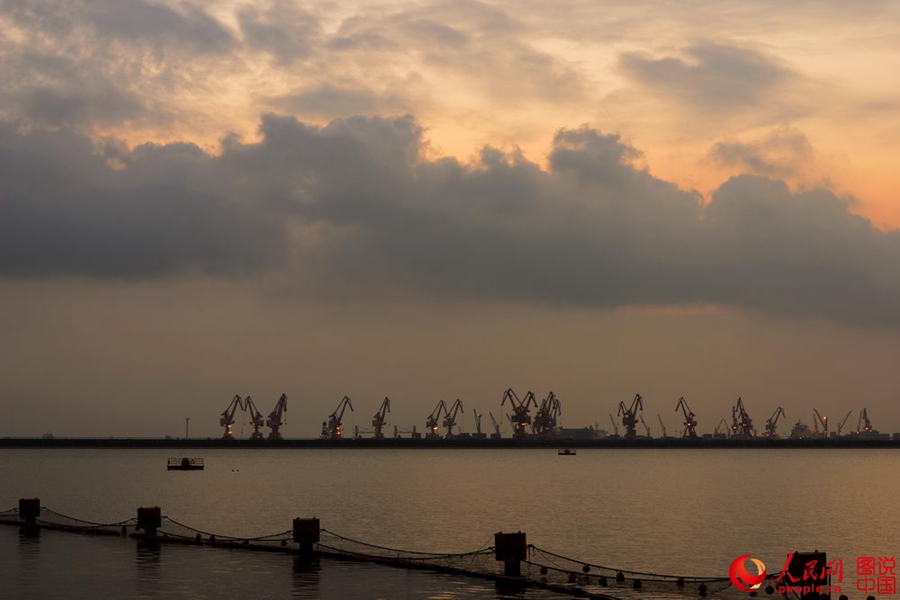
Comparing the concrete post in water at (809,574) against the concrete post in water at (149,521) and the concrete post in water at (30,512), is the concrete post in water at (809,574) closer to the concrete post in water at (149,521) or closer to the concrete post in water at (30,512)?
the concrete post in water at (149,521)

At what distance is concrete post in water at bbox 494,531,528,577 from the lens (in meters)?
49.9

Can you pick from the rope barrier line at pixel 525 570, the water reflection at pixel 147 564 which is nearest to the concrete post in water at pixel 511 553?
the rope barrier line at pixel 525 570

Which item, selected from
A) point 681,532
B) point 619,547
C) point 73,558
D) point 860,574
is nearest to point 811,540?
point 681,532

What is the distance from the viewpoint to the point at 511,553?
165 feet

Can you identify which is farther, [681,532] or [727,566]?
[681,532]

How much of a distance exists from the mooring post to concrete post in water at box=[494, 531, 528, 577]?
1135 centimetres

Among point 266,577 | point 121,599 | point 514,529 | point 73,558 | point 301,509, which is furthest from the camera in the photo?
point 301,509

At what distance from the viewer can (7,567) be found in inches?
2023

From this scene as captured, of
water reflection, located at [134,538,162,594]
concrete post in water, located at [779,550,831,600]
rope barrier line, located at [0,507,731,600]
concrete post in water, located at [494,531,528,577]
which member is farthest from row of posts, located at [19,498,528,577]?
concrete post in water, located at [779,550,831,600]

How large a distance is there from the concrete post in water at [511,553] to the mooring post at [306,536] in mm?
11348

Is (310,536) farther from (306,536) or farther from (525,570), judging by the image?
(525,570)

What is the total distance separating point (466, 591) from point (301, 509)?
2879 inches

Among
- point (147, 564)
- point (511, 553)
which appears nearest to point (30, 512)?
point (147, 564)

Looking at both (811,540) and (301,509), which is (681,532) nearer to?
(811,540)
